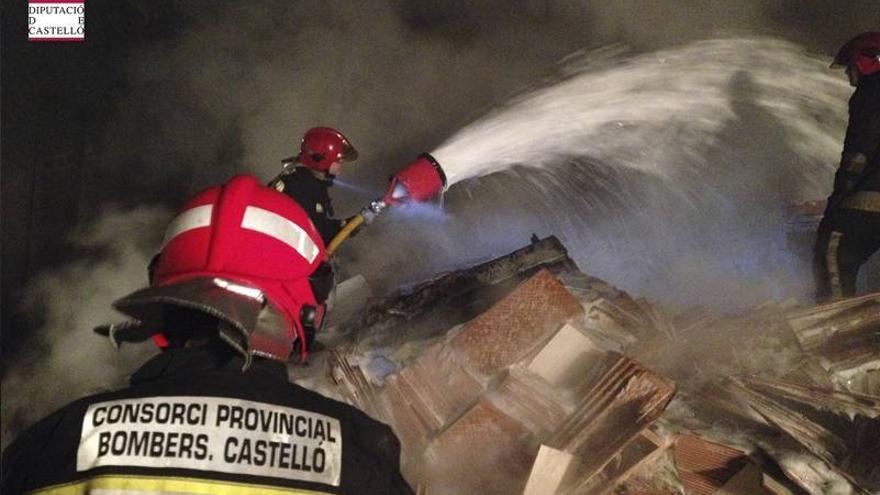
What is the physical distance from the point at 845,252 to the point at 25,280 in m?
7.03

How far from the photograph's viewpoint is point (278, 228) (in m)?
1.91

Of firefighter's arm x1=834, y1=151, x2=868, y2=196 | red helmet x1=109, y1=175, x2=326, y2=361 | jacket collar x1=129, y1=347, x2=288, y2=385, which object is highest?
firefighter's arm x1=834, y1=151, x2=868, y2=196

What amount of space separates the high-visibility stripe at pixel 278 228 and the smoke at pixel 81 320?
3.72 meters

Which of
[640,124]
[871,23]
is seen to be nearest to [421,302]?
[640,124]

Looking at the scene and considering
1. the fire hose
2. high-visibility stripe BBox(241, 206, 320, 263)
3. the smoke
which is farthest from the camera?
the smoke

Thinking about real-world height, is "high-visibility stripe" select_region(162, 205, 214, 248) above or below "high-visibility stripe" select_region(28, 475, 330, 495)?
above

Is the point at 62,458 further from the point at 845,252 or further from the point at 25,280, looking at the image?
the point at 25,280

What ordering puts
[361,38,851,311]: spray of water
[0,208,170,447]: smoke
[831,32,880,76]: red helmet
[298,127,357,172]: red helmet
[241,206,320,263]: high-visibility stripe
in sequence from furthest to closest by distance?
1. [361,38,851,311]: spray of water
2. [0,208,170,447]: smoke
3. [298,127,357,172]: red helmet
4. [831,32,880,76]: red helmet
5. [241,206,320,263]: high-visibility stripe

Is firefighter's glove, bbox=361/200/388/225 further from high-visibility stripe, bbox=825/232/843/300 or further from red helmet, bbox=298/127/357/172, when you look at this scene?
high-visibility stripe, bbox=825/232/843/300

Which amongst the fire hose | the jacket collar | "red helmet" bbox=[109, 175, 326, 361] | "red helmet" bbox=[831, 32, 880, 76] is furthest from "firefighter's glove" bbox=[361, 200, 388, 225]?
"red helmet" bbox=[831, 32, 880, 76]

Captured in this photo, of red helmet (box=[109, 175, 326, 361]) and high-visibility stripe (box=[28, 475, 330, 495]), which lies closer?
high-visibility stripe (box=[28, 475, 330, 495])

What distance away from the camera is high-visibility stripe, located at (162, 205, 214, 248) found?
74.2 inches

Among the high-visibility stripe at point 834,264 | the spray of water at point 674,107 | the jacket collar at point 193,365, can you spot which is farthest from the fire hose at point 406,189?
the jacket collar at point 193,365

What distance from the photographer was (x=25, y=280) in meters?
7.02
